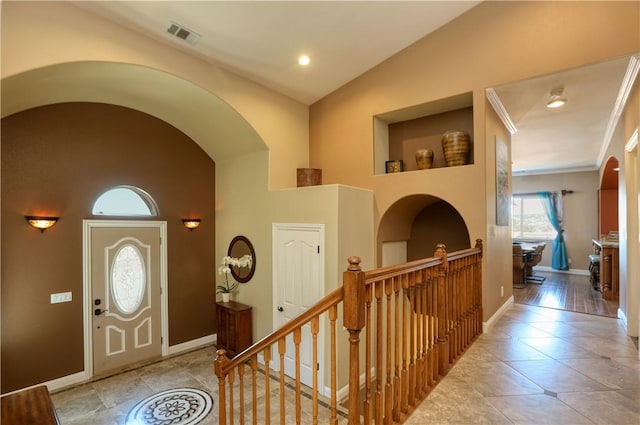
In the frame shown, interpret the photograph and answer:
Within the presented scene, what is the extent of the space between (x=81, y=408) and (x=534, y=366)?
4987 mm

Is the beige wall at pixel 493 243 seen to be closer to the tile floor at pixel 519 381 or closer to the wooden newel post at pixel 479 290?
the wooden newel post at pixel 479 290

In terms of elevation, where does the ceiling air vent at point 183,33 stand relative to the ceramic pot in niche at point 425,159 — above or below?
above

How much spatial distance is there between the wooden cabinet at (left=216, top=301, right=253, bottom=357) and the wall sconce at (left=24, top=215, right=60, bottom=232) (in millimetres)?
2642

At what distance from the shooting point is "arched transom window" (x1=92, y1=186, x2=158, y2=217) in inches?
183

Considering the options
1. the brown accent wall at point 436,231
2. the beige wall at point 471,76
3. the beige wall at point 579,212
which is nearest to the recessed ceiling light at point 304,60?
the beige wall at point 471,76

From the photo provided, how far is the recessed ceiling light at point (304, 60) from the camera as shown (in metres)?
4.27

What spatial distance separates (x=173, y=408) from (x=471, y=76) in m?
5.48

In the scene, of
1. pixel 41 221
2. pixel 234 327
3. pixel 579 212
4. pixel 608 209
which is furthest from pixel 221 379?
pixel 579 212

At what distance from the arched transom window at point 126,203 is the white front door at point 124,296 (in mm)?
247

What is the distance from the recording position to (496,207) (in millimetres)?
4219

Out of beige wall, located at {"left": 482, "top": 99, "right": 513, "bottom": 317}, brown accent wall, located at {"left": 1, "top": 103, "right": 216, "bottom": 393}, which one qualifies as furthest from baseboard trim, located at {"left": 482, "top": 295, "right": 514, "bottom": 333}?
brown accent wall, located at {"left": 1, "top": 103, "right": 216, "bottom": 393}

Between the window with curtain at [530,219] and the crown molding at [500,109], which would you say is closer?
the crown molding at [500,109]

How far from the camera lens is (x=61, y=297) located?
416 centimetres

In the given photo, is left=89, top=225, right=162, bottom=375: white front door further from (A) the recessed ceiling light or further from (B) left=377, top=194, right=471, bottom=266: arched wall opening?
(B) left=377, top=194, right=471, bottom=266: arched wall opening
